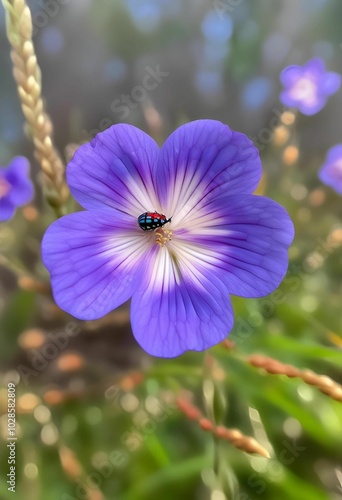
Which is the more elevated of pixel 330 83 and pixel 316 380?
pixel 330 83

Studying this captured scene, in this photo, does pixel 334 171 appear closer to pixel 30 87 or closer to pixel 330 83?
pixel 330 83

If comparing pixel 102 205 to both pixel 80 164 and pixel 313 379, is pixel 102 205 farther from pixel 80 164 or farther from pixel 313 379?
pixel 313 379

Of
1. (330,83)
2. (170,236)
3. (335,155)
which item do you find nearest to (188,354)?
(170,236)

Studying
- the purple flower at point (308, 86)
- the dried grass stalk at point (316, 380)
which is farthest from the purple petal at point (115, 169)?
the purple flower at point (308, 86)

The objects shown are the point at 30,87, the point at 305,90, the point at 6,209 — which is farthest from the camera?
the point at 305,90

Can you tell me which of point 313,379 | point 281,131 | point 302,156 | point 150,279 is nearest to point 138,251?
point 150,279

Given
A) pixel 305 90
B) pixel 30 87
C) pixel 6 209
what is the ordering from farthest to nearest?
1. pixel 305 90
2. pixel 6 209
3. pixel 30 87

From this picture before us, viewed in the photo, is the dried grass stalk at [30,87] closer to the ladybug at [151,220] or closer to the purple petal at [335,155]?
the ladybug at [151,220]
